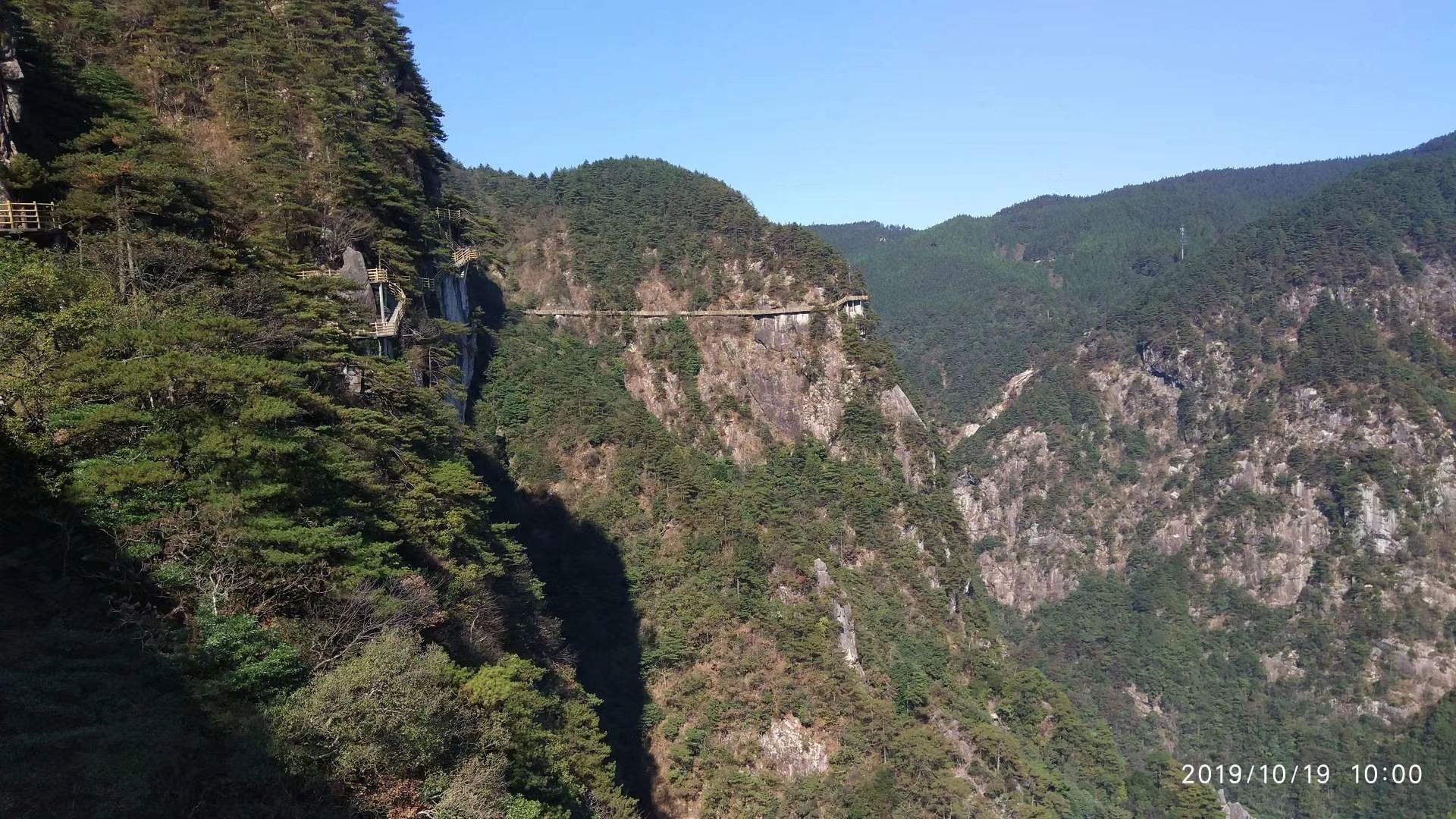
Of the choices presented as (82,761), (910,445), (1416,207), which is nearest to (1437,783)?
(910,445)

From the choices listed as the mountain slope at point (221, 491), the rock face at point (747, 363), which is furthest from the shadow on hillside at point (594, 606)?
the rock face at point (747, 363)

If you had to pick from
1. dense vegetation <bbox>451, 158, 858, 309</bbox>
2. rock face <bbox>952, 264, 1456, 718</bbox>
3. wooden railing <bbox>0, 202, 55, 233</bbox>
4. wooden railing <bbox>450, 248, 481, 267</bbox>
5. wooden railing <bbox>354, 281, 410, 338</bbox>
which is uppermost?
dense vegetation <bbox>451, 158, 858, 309</bbox>

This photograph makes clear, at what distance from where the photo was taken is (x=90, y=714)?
11.7 meters

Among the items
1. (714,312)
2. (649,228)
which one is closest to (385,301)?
(714,312)

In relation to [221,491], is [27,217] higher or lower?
higher

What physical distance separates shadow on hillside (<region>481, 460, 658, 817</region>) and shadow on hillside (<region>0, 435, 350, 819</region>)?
25148 millimetres

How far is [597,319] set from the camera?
2835 inches

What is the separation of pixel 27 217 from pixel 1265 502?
147 metres

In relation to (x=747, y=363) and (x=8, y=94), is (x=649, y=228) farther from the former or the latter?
(x=8, y=94)

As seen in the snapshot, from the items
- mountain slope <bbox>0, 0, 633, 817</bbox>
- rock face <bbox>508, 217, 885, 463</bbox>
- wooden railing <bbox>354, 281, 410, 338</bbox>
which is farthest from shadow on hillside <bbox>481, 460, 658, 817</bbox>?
rock face <bbox>508, 217, 885, 463</bbox>

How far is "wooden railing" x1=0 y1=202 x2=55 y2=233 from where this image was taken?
18.2 metres

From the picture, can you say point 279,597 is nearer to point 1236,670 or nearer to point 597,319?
point 597,319

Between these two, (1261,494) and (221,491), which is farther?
(1261,494)

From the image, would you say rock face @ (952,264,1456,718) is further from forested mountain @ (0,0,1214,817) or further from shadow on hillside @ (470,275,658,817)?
shadow on hillside @ (470,275,658,817)
